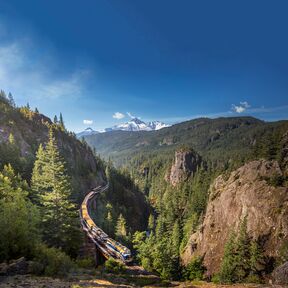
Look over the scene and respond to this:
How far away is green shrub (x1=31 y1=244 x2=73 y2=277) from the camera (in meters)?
14.7

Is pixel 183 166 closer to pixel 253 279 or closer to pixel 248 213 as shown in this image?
pixel 248 213

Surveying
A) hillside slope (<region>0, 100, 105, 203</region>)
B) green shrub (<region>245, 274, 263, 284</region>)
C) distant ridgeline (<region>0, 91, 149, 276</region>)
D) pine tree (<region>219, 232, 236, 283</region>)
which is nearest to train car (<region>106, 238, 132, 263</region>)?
distant ridgeline (<region>0, 91, 149, 276</region>)

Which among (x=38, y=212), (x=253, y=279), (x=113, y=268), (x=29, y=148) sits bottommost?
(x=253, y=279)

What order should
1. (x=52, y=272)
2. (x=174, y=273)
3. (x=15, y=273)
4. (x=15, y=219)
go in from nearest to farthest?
(x=15, y=273) → (x=52, y=272) → (x=15, y=219) → (x=174, y=273)

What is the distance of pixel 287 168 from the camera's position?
151 feet

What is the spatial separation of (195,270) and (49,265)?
123 feet

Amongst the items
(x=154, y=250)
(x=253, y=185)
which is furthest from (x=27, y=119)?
(x=253, y=185)

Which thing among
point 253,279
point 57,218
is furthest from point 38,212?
point 253,279

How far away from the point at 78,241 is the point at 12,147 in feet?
99.0

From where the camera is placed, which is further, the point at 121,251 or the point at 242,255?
the point at 242,255

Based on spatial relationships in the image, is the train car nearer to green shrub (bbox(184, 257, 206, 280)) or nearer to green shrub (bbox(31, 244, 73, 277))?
green shrub (bbox(31, 244, 73, 277))

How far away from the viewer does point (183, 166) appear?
548ft

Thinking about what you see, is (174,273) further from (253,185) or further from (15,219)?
(15,219)

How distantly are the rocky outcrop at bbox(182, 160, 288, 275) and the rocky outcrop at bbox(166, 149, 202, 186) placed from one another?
337 ft
